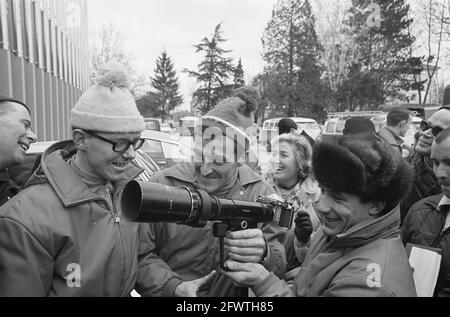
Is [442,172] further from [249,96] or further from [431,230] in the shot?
[249,96]

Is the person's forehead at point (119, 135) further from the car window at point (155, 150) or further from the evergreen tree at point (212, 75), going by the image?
the evergreen tree at point (212, 75)

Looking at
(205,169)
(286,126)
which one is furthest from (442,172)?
(286,126)

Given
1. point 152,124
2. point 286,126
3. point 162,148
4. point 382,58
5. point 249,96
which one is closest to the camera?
point 249,96

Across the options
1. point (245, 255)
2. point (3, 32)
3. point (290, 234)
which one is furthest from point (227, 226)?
point (3, 32)

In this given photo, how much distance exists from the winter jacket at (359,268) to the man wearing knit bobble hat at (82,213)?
26.2 inches

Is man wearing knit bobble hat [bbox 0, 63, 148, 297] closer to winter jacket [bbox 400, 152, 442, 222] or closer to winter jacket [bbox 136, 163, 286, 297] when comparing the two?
winter jacket [bbox 136, 163, 286, 297]

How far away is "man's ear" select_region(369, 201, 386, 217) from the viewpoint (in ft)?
5.88

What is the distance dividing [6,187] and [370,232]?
7.00 feet

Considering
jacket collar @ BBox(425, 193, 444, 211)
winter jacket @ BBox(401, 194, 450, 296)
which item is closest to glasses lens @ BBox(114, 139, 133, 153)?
winter jacket @ BBox(401, 194, 450, 296)

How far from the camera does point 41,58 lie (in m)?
12.3

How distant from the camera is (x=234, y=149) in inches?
94.9

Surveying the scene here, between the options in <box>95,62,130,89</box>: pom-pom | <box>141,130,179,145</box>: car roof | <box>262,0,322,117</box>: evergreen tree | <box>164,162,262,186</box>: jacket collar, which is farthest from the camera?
<box>262,0,322,117</box>: evergreen tree

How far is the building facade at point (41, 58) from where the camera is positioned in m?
8.73

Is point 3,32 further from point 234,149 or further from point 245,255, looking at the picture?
point 245,255
